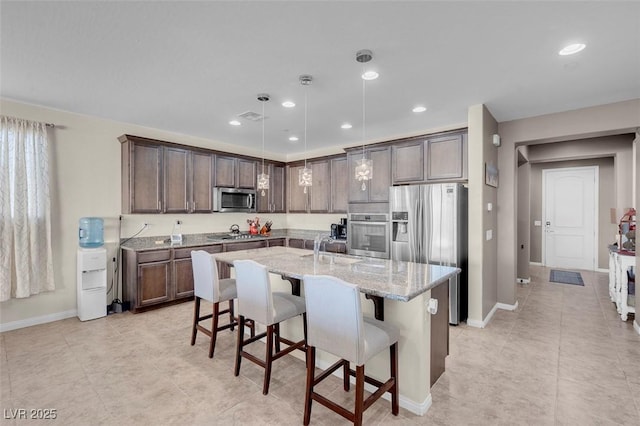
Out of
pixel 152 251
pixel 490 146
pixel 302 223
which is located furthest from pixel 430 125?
pixel 152 251

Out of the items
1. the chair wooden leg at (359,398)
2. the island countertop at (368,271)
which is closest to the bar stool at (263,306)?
the island countertop at (368,271)

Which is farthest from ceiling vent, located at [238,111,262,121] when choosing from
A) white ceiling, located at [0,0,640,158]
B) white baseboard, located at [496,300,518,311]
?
white baseboard, located at [496,300,518,311]

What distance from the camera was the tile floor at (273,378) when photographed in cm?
203

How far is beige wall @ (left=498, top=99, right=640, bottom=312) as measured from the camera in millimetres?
3332

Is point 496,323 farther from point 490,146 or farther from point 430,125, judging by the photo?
point 430,125

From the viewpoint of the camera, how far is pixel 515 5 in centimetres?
180

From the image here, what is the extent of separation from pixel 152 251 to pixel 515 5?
4.50 m

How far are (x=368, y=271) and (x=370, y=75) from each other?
5.72 ft

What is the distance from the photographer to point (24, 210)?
11.3ft

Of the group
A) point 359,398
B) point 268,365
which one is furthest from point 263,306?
point 359,398

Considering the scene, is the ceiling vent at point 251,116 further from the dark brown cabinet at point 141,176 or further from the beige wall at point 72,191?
the beige wall at point 72,191

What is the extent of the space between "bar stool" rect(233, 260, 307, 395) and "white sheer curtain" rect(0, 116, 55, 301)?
2.85 metres

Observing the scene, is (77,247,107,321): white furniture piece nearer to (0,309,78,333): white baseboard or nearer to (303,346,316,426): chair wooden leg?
(0,309,78,333): white baseboard

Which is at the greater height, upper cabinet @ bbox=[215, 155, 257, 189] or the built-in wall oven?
upper cabinet @ bbox=[215, 155, 257, 189]
